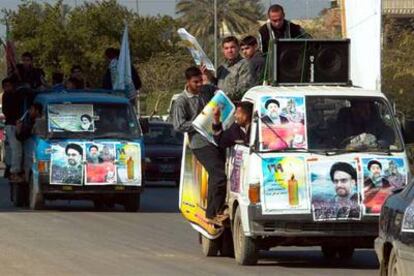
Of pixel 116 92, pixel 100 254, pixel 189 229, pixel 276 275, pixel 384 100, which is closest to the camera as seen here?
pixel 276 275

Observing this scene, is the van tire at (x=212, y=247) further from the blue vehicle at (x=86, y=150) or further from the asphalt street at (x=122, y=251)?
the blue vehicle at (x=86, y=150)

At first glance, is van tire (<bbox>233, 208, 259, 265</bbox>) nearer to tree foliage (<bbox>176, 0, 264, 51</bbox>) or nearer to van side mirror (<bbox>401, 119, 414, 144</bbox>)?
van side mirror (<bbox>401, 119, 414, 144</bbox>)

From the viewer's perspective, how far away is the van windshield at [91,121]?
77.7 feet

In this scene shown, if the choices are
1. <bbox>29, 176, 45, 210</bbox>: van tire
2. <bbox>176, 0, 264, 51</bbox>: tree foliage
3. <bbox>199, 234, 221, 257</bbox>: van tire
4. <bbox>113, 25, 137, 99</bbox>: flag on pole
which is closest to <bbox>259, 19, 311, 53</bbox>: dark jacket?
<bbox>199, 234, 221, 257</bbox>: van tire

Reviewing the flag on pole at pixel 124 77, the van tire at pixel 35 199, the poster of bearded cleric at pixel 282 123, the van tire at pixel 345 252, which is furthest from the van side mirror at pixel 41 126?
the poster of bearded cleric at pixel 282 123

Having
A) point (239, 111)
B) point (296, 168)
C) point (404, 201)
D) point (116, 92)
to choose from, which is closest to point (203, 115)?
point (239, 111)

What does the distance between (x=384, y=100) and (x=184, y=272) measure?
3.04 metres

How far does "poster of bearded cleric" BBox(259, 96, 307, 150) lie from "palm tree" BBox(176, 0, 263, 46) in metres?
55.7

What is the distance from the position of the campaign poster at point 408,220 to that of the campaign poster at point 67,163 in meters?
13.3

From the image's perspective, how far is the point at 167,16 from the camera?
72.1 metres

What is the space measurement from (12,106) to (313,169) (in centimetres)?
1223

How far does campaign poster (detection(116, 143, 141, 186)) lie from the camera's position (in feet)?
76.9

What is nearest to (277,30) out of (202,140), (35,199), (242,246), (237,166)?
(202,140)

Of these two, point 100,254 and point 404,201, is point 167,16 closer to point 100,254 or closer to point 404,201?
point 100,254
